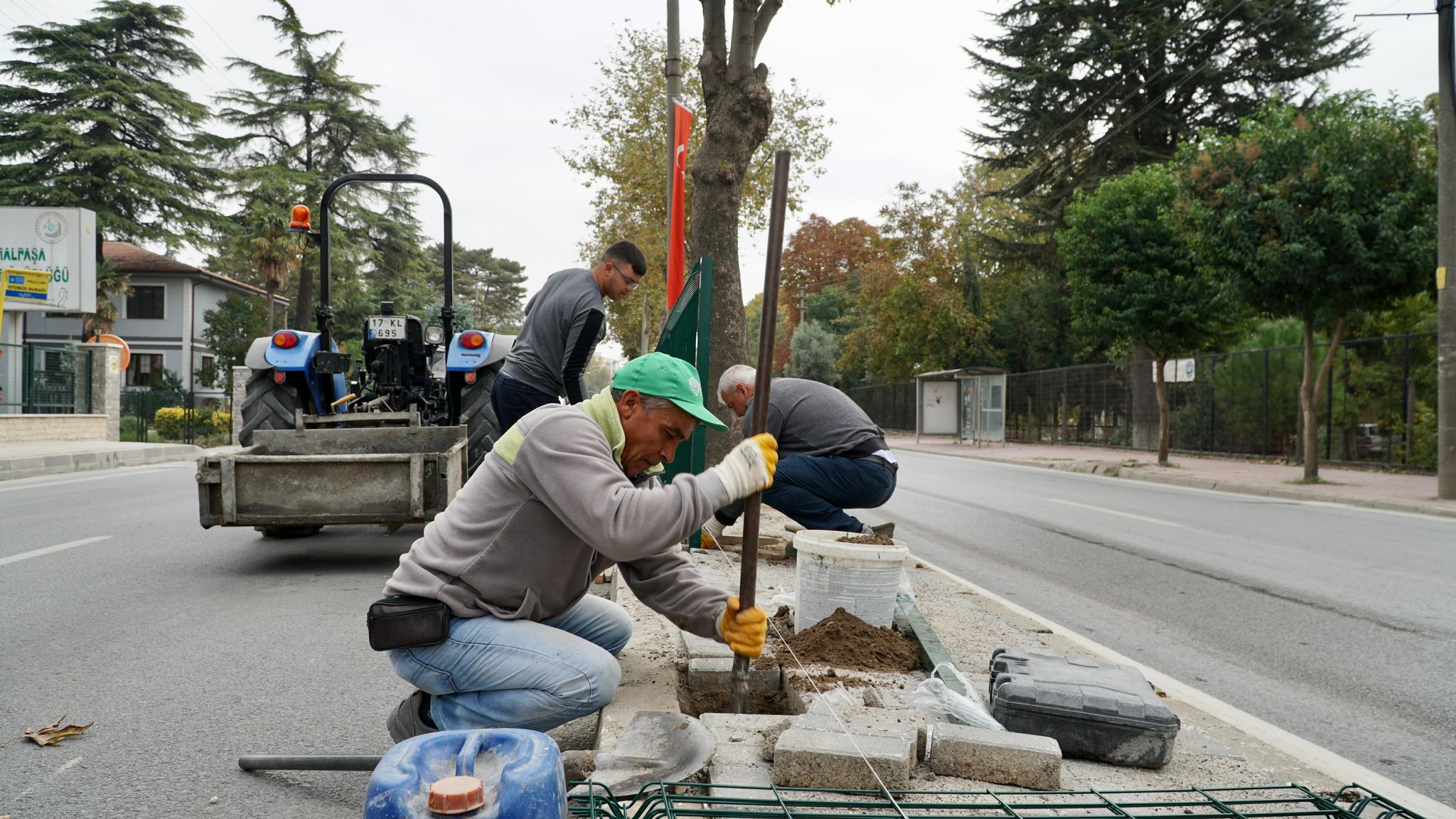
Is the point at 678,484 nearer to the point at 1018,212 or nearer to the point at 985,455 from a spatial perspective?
the point at 985,455

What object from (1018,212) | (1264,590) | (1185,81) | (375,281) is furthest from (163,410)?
(1018,212)

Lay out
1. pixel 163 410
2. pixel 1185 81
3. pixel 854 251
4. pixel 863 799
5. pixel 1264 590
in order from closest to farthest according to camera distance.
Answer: pixel 863 799, pixel 1264 590, pixel 163 410, pixel 1185 81, pixel 854 251

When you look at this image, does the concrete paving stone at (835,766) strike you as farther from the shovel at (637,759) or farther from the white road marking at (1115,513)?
the white road marking at (1115,513)

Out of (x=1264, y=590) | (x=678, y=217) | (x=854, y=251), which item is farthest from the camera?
(x=854, y=251)

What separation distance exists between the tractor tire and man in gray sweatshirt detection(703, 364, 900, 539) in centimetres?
362

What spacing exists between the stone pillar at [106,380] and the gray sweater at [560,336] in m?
18.7

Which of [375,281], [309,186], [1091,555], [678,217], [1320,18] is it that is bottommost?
[1091,555]

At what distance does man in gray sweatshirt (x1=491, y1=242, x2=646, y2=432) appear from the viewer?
19.3ft

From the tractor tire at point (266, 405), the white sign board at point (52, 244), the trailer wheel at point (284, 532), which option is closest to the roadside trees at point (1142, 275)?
the trailer wheel at point (284, 532)

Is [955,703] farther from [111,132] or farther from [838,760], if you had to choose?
→ [111,132]

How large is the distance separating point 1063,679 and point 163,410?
26.6 metres

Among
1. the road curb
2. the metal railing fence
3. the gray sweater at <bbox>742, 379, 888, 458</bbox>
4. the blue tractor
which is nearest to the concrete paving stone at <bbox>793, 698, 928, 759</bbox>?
the gray sweater at <bbox>742, 379, 888, 458</bbox>

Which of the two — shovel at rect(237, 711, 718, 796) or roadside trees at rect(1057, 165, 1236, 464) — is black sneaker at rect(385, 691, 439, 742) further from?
roadside trees at rect(1057, 165, 1236, 464)

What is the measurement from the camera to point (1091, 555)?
854 cm
